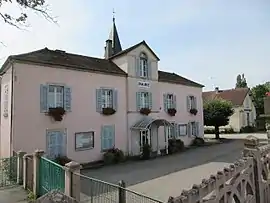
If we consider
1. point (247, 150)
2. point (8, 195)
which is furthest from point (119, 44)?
point (247, 150)

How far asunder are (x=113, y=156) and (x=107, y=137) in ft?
4.56

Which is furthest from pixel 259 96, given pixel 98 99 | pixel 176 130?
pixel 98 99

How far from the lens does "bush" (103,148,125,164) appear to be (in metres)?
16.4

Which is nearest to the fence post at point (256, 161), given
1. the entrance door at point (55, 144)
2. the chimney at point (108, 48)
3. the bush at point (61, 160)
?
the bush at point (61, 160)

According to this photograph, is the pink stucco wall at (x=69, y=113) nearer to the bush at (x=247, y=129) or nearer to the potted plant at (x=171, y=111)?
the potted plant at (x=171, y=111)

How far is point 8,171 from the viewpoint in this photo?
11.1 metres

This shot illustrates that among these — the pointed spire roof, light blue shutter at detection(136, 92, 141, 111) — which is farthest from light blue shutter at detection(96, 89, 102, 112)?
the pointed spire roof

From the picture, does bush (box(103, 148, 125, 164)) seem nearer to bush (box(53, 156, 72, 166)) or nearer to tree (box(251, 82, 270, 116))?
bush (box(53, 156, 72, 166))

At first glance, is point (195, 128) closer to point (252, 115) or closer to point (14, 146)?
point (14, 146)

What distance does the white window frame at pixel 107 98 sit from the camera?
1727 cm

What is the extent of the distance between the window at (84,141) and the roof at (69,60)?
4275 mm

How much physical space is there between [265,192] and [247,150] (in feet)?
4.42

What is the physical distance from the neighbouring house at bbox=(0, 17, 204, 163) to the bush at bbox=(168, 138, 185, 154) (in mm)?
590

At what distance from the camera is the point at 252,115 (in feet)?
135
